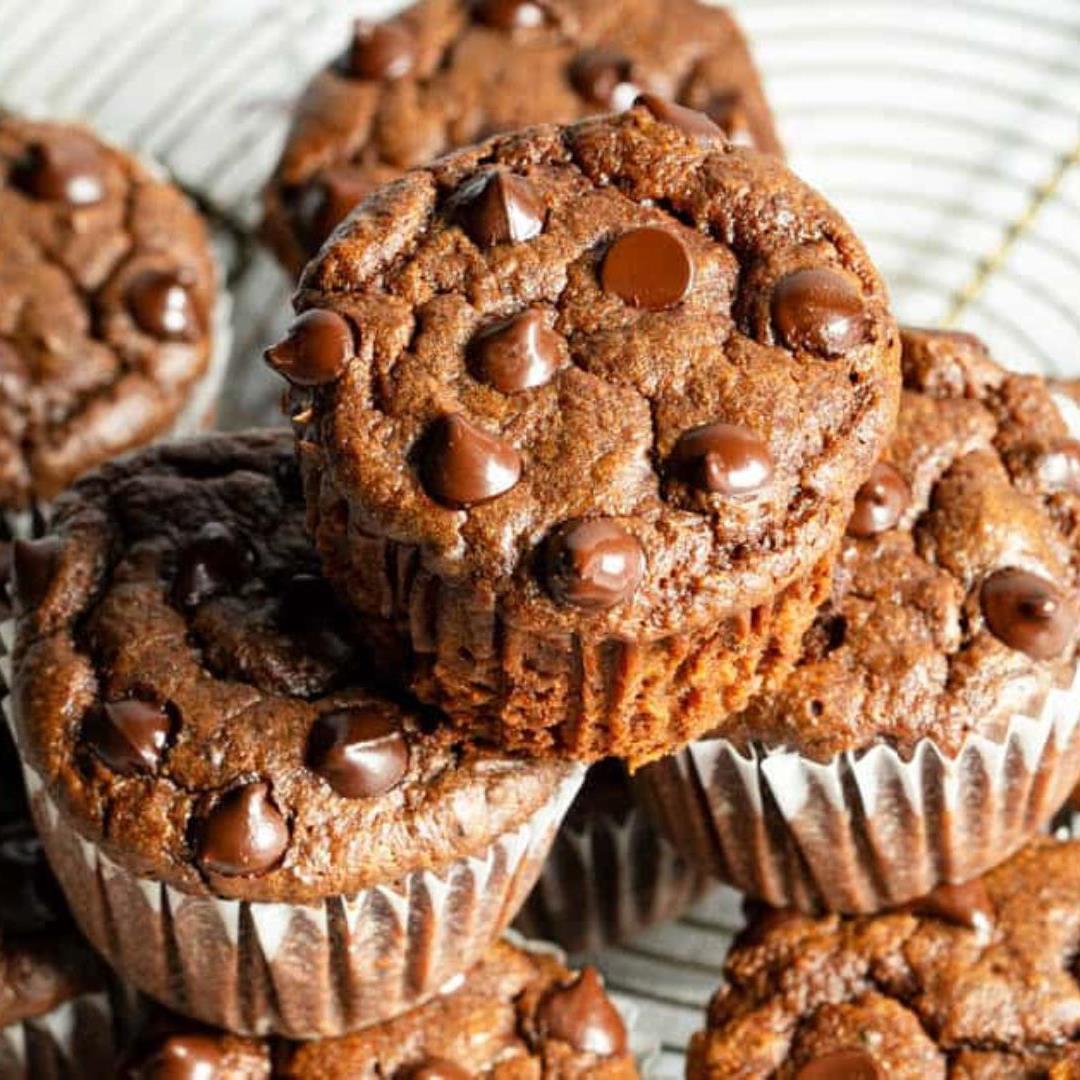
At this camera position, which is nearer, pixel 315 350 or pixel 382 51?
pixel 315 350

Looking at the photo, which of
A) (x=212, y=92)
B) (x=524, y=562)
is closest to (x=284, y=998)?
(x=524, y=562)

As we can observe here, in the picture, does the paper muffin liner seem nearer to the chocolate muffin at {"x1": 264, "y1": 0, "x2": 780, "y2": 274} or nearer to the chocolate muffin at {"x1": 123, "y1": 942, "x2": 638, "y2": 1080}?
the chocolate muffin at {"x1": 123, "y1": 942, "x2": 638, "y2": 1080}

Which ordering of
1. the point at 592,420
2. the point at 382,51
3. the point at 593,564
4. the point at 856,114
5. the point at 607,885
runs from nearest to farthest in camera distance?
the point at 593,564 → the point at 592,420 → the point at 607,885 → the point at 382,51 → the point at 856,114

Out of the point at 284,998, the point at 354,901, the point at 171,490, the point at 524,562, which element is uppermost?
the point at 524,562

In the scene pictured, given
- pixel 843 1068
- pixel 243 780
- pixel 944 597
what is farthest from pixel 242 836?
pixel 944 597

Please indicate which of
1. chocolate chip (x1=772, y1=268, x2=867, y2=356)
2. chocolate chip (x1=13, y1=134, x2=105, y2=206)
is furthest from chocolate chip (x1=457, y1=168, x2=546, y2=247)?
chocolate chip (x1=13, y1=134, x2=105, y2=206)

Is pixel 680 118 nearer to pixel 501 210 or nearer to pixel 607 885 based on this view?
pixel 501 210

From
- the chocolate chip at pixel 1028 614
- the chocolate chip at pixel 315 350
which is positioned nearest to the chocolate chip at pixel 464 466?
the chocolate chip at pixel 315 350

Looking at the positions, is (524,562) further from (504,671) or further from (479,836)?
(479,836)
